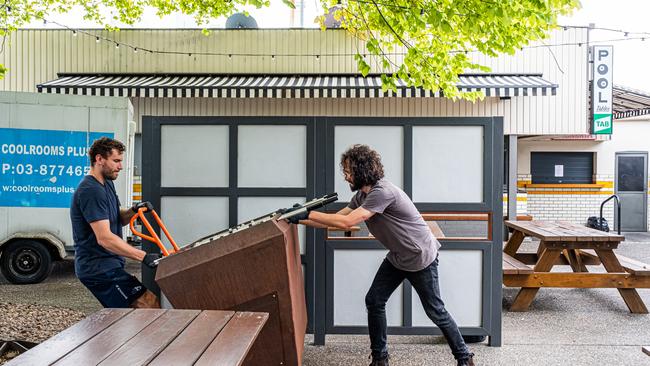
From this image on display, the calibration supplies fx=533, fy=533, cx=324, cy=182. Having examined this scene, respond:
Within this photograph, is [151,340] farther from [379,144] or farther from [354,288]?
[379,144]

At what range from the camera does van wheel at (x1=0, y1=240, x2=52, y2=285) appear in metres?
7.77

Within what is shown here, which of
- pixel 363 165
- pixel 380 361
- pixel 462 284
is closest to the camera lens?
pixel 363 165

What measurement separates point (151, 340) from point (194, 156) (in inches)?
103

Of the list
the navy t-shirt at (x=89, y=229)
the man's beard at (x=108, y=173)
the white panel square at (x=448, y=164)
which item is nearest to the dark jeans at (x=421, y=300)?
the white panel square at (x=448, y=164)

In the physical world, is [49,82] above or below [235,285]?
above

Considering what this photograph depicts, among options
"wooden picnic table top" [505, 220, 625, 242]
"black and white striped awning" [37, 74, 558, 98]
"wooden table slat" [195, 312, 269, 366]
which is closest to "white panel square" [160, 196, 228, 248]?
"wooden table slat" [195, 312, 269, 366]

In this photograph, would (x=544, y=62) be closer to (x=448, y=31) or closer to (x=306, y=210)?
(x=448, y=31)

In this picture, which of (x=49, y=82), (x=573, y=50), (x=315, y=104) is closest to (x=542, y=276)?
(x=315, y=104)

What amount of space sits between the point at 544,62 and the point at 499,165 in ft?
27.1

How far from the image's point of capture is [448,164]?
474cm

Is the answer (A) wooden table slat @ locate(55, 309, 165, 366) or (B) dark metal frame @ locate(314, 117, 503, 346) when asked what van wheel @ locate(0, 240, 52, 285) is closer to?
(B) dark metal frame @ locate(314, 117, 503, 346)

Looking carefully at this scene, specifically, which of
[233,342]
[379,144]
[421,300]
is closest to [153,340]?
[233,342]

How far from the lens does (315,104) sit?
38.7 ft

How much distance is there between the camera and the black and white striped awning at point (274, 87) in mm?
10344
